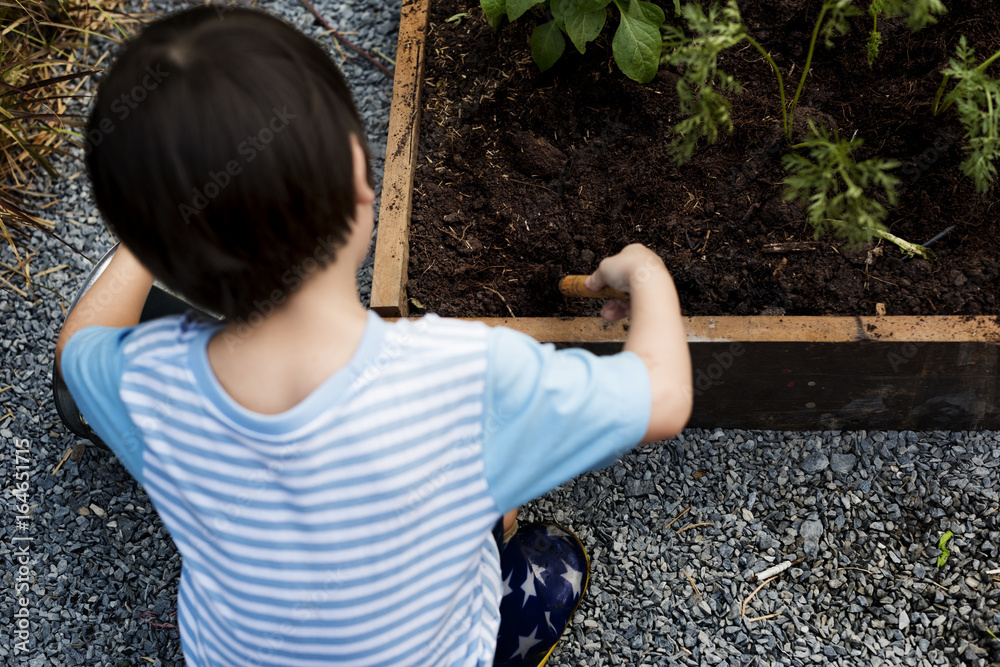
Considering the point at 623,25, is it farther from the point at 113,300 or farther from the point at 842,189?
the point at 113,300

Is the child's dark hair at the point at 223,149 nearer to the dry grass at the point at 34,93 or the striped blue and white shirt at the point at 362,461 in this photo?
the striped blue and white shirt at the point at 362,461

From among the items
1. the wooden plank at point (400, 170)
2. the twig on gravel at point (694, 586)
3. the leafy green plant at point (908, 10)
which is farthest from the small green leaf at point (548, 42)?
the twig on gravel at point (694, 586)

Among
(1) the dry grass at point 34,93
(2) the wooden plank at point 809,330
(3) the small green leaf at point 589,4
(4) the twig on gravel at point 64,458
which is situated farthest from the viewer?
(1) the dry grass at point 34,93

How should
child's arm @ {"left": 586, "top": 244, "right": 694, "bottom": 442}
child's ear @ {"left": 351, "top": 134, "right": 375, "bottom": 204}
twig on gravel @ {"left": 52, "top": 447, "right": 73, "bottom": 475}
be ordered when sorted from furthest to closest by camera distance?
twig on gravel @ {"left": 52, "top": 447, "right": 73, "bottom": 475}, child's arm @ {"left": 586, "top": 244, "right": 694, "bottom": 442}, child's ear @ {"left": 351, "top": 134, "right": 375, "bottom": 204}

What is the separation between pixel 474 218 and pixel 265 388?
3.70 ft

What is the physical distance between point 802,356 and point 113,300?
1.46 meters

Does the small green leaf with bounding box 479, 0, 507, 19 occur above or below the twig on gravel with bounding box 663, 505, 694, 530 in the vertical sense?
above

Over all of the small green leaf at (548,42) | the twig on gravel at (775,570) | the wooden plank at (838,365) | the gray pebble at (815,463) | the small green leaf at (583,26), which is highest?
the small green leaf at (583,26)

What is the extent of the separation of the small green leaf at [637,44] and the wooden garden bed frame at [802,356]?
623mm

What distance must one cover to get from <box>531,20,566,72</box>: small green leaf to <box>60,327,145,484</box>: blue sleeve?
130 centimetres

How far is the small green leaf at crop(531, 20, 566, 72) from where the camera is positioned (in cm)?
184

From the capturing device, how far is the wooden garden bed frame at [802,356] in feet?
5.10

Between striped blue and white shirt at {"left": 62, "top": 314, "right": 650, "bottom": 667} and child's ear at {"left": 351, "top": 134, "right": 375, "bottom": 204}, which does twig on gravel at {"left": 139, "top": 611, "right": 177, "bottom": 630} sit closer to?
striped blue and white shirt at {"left": 62, "top": 314, "right": 650, "bottom": 667}

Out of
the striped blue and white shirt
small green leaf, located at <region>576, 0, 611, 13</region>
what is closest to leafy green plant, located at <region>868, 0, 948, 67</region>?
small green leaf, located at <region>576, 0, 611, 13</region>
